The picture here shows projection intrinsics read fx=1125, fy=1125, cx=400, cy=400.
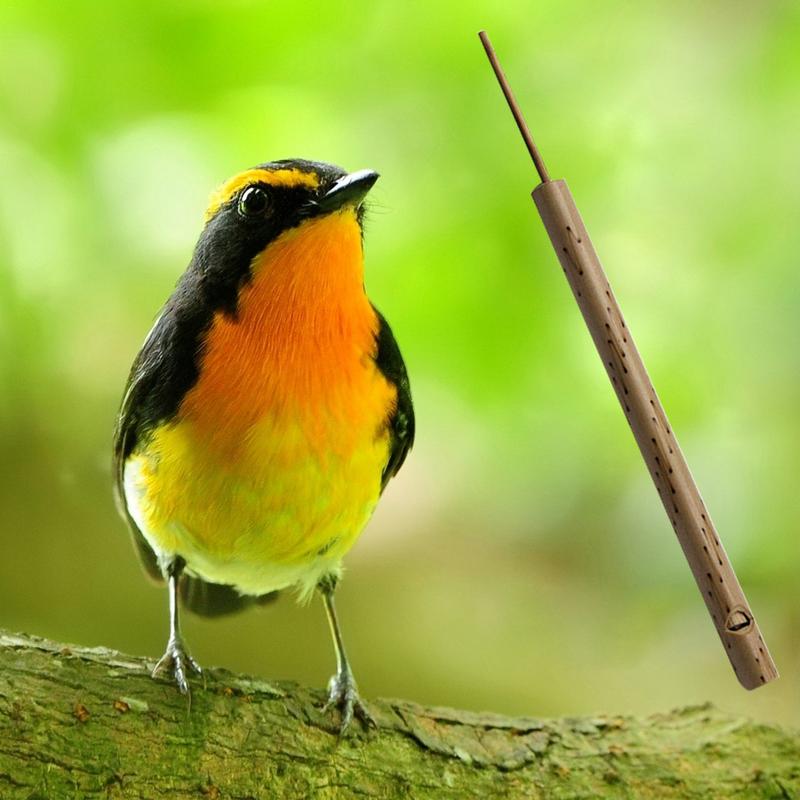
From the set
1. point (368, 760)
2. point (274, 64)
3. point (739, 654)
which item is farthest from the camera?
point (274, 64)

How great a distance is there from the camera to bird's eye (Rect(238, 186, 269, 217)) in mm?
2068

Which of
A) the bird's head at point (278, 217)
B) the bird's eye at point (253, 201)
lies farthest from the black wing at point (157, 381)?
the bird's eye at point (253, 201)

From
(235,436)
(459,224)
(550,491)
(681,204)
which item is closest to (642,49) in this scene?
(681,204)

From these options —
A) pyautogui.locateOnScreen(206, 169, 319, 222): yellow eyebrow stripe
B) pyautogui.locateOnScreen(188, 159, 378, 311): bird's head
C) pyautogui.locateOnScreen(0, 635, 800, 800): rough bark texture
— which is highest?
pyautogui.locateOnScreen(206, 169, 319, 222): yellow eyebrow stripe

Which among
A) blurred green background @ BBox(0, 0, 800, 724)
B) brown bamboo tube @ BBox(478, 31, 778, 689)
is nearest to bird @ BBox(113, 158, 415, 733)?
brown bamboo tube @ BBox(478, 31, 778, 689)

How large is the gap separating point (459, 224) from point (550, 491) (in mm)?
1041

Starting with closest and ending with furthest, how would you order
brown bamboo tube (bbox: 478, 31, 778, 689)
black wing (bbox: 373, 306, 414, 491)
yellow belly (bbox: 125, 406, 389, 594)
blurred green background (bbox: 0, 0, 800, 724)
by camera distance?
brown bamboo tube (bbox: 478, 31, 778, 689), yellow belly (bbox: 125, 406, 389, 594), black wing (bbox: 373, 306, 414, 491), blurred green background (bbox: 0, 0, 800, 724)

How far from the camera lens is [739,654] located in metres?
1.71

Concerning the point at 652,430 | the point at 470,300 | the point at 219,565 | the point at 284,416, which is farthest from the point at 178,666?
the point at 470,300

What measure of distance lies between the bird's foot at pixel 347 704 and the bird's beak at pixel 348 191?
1.01 meters

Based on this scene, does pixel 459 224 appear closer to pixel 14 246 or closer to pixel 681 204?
pixel 681 204

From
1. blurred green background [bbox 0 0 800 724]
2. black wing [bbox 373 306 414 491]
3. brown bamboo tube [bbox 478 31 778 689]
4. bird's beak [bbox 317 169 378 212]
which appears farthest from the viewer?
blurred green background [bbox 0 0 800 724]

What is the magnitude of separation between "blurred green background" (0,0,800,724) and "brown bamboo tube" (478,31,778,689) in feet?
5.82

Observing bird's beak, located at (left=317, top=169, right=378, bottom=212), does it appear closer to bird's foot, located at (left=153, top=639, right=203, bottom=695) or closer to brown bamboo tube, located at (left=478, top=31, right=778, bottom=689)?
brown bamboo tube, located at (left=478, top=31, right=778, bottom=689)
